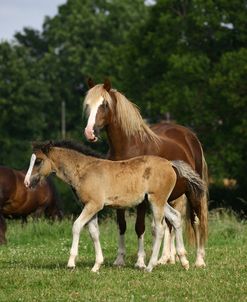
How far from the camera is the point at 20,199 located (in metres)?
20.9

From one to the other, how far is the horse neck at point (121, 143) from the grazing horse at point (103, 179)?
54 cm

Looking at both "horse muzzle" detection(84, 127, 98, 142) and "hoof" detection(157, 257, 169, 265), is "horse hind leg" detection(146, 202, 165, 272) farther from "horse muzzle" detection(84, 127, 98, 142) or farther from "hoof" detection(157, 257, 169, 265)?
"hoof" detection(157, 257, 169, 265)

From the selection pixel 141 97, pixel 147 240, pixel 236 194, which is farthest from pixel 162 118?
pixel 147 240

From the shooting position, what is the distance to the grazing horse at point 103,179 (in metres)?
11.0

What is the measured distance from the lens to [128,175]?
11133mm

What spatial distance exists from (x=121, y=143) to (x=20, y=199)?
940cm

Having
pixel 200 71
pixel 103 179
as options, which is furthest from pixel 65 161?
pixel 200 71

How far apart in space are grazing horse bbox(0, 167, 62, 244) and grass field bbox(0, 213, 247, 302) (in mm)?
4326

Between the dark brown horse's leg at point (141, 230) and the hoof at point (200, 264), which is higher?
the dark brown horse's leg at point (141, 230)

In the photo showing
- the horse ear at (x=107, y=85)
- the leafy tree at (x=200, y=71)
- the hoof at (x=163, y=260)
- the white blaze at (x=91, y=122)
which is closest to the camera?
the white blaze at (x=91, y=122)

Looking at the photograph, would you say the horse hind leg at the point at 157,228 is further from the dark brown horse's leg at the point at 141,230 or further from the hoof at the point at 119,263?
the hoof at the point at 119,263

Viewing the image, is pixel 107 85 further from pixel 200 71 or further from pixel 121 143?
pixel 200 71

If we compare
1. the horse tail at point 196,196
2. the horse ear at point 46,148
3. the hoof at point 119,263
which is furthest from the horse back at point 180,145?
the horse ear at point 46,148

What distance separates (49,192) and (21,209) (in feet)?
7.58
